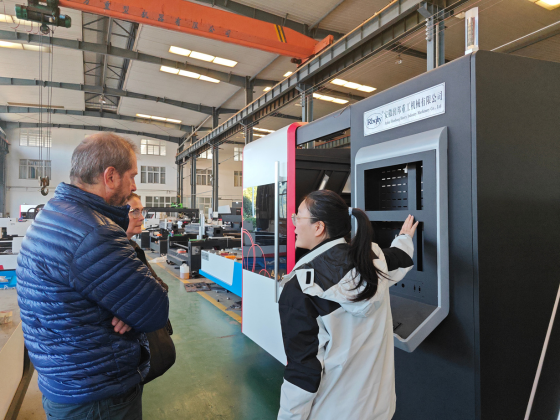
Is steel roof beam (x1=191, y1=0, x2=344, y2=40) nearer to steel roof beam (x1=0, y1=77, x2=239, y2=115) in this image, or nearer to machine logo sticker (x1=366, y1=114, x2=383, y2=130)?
machine logo sticker (x1=366, y1=114, x2=383, y2=130)

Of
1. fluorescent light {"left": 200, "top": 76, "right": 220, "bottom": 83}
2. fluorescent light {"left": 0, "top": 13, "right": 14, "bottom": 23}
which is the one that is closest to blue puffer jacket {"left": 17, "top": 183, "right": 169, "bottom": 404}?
fluorescent light {"left": 0, "top": 13, "right": 14, "bottom": 23}

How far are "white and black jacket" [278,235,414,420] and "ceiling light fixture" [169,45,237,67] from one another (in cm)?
979

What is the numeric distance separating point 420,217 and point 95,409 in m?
1.55

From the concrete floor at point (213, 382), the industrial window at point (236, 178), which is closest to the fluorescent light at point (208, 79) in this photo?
the concrete floor at point (213, 382)

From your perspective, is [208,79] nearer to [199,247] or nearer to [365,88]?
[365,88]

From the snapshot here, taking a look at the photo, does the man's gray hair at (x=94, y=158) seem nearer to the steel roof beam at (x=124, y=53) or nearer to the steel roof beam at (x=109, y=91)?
the steel roof beam at (x=124, y=53)

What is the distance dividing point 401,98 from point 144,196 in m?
22.0

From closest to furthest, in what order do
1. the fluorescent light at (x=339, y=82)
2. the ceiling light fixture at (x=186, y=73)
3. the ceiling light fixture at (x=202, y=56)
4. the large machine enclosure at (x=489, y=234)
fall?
the large machine enclosure at (x=489, y=234), the ceiling light fixture at (x=202, y=56), the fluorescent light at (x=339, y=82), the ceiling light fixture at (x=186, y=73)

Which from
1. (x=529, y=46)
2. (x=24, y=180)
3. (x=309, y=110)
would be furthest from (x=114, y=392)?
(x=24, y=180)

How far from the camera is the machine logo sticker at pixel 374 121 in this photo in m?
2.03

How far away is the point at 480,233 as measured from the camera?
152 centimetres

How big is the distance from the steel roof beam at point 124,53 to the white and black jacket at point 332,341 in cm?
1055

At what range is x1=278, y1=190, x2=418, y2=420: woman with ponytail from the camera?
3.73 ft

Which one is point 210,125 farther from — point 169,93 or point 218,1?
point 218,1
